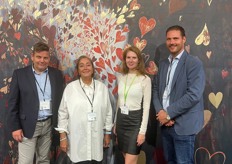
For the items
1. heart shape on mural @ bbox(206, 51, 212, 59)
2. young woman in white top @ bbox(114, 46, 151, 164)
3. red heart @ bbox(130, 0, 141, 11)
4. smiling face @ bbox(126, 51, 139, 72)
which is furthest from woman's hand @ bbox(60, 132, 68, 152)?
heart shape on mural @ bbox(206, 51, 212, 59)

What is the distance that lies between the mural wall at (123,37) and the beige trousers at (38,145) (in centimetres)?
65

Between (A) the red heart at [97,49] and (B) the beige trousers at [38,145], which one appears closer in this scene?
(B) the beige trousers at [38,145]

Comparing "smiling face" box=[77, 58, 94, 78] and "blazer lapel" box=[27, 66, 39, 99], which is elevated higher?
"smiling face" box=[77, 58, 94, 78]

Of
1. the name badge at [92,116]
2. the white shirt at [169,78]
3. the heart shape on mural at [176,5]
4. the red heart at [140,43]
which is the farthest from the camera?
the red heart at [140,43]

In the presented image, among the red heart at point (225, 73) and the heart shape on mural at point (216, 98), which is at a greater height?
the red heart at point (225, 73)

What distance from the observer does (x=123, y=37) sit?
2615mm

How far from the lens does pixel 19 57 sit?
2.84 m

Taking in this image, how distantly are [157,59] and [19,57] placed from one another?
162 cm

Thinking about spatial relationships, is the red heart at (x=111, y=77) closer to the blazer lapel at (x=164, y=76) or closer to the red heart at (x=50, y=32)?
the blazer lapel at (x=164, y=76)

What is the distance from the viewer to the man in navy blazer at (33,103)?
2.27 metres

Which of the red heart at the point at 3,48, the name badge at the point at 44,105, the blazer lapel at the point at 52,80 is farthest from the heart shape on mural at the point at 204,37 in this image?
the red heart at the point at 3,48

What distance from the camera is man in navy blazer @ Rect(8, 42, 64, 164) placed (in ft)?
7.44

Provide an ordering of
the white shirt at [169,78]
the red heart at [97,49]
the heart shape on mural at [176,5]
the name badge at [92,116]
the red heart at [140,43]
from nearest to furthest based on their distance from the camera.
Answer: the white shirt at [169,78]
the name badge at [92,116]
the heart shape on mural at [176,5]
the red heart at [140,43]
the red heart at [97,49]

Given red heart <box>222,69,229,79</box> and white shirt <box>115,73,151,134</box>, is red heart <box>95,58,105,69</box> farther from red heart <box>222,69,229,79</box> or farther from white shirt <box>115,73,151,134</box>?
red heart <box>222,69,229,79</box>
